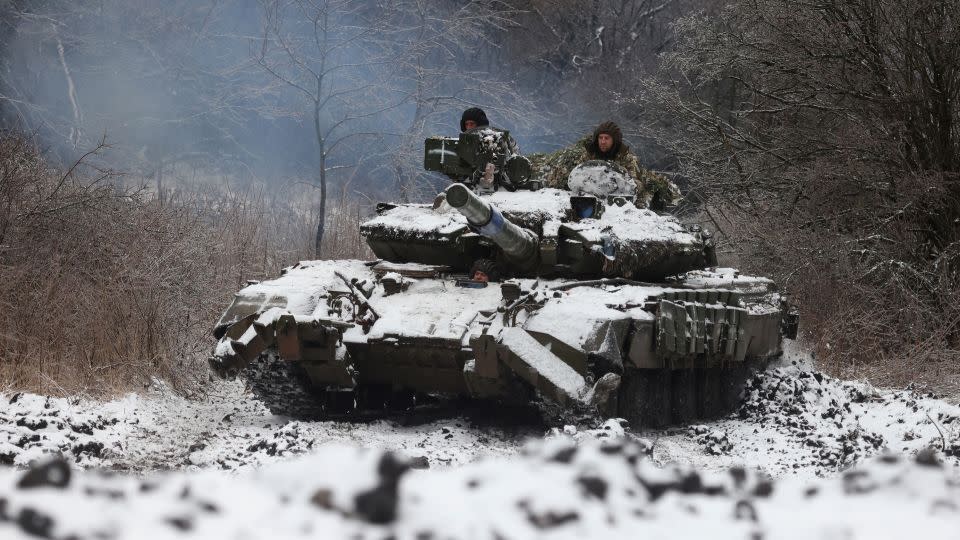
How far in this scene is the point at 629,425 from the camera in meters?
7.63

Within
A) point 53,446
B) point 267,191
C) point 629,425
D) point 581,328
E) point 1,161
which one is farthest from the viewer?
point 267,191

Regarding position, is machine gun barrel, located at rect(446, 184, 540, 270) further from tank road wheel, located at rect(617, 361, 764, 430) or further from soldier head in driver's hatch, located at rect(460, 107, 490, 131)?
soldier head in driver's hatch, located at rect(460, 107, 490, 131)

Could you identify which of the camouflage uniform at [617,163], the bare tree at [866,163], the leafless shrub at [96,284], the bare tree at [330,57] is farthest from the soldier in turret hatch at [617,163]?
the bare tree at [330,57]

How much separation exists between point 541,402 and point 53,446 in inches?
114

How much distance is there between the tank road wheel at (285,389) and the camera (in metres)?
7.77

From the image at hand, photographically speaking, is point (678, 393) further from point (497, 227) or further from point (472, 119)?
point (472, 119)

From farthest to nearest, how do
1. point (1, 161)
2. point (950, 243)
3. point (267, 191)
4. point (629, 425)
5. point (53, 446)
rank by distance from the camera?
point (267, 191) < point (950, 243) < point (1, 161) < point (629, 425) < point (53, 446)

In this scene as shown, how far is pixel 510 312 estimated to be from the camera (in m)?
7.15

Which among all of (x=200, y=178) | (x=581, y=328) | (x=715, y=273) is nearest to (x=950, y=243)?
(x=715, y=273)

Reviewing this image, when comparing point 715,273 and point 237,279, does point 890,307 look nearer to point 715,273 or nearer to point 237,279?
point 715,273

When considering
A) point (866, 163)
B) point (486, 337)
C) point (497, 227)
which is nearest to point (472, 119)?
point (497, 227)

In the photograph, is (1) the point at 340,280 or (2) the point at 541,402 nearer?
(2) the point at 541,402

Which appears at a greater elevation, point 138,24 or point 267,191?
point 138,24

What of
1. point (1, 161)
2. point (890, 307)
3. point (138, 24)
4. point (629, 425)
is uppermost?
point (138, 24)
